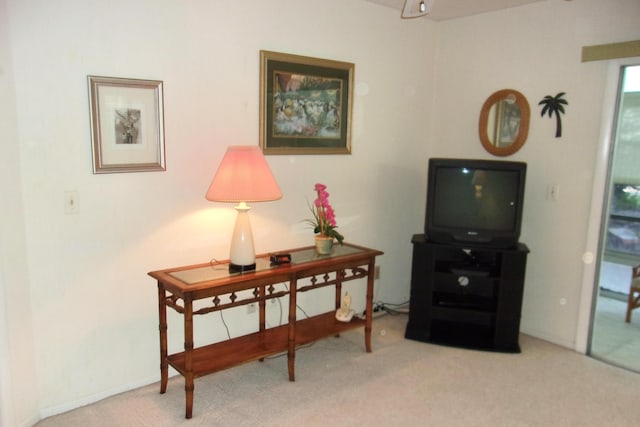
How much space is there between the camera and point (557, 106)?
333 cm

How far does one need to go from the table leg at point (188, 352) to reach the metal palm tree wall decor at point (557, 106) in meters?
2.70

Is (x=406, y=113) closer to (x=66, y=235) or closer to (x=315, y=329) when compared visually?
(x=315, y=329)

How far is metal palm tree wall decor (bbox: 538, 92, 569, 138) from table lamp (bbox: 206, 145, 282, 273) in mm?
2088

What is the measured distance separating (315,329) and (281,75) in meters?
1.62

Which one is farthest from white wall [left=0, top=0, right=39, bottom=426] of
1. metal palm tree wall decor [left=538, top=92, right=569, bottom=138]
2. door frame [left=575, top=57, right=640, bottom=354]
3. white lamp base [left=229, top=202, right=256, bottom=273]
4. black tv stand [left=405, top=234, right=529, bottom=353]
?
door frame [left=575, top=57, right=640, bottom=354]

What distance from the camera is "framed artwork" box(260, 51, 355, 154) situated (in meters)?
2.97

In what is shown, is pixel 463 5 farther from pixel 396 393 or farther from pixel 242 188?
pixel 396 393

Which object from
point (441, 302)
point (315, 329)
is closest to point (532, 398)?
point (441, 302)

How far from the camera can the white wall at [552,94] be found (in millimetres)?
3156

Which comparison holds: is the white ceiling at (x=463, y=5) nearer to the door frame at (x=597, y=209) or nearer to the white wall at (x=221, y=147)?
the white wall at (x=221, y=147)

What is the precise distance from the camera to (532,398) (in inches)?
107

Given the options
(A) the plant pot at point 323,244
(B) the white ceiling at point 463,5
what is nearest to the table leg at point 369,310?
(A) the plant pot at point 323,244

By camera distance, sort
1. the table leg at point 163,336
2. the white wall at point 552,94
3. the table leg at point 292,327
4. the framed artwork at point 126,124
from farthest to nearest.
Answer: the white wall at point 552,94 < the table leg at point 292,327 < the table leg at point 163,336 < the framed artwork at point 126,124

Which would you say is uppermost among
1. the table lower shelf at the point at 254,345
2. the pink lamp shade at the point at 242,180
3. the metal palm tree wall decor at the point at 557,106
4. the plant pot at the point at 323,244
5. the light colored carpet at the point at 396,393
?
the metal palm tree wall decor at the point at 557,106
